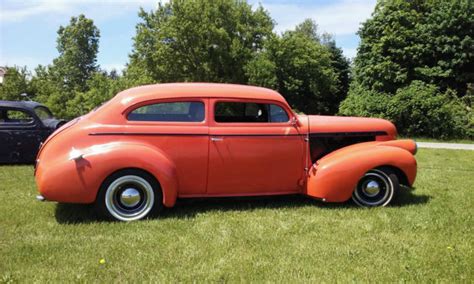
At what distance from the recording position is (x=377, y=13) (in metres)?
24.7

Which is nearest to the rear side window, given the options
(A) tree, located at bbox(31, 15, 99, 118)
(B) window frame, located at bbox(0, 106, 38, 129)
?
(B) window frame, located at bbox(0, 106, 38, 129)

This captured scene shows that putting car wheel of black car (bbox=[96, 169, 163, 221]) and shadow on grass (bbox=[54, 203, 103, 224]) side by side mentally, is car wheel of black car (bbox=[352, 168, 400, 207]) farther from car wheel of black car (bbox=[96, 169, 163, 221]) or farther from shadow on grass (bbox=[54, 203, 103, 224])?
shadow on grass (bbox=[54, 203, 103, 224])

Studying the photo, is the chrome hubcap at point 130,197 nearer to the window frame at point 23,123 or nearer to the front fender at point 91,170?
the front fender at point 91,170

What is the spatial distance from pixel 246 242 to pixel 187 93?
2.21 meters

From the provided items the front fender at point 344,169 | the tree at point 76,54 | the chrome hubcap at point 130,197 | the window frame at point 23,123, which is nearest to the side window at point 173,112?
the chrome hubcap at point 130,197

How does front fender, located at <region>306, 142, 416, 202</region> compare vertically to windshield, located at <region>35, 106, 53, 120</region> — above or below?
below

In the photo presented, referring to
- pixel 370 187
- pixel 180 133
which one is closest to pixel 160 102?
pixel 180 133

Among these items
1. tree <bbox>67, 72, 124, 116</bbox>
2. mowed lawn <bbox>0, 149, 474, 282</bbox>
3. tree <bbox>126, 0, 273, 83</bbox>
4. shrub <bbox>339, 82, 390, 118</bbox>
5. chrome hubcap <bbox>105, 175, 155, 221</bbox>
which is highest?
tree <bbox>126, 0, 273, 83</bbox>

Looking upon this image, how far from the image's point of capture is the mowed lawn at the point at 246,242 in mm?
4125

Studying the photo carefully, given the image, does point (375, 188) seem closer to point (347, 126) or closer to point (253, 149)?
point (347, 126)

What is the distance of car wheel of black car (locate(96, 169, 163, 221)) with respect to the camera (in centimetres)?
558

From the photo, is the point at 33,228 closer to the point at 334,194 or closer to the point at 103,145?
the point at 103,145

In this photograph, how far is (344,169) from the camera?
6227mm

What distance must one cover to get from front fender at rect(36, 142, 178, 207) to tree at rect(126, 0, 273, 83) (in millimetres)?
30503
